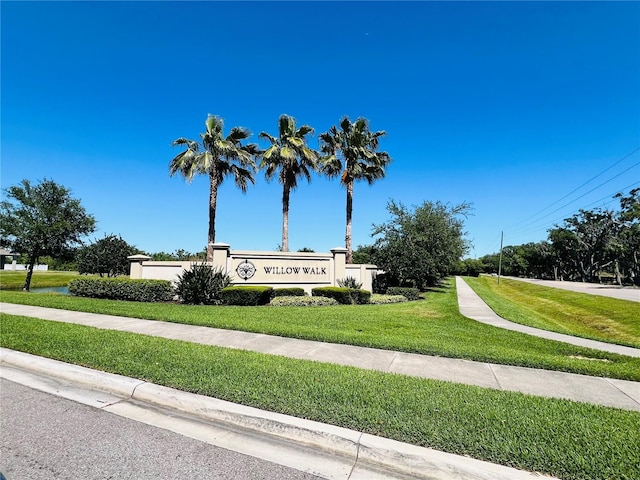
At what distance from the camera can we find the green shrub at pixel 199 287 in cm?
1310

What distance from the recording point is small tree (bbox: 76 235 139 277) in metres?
18.6

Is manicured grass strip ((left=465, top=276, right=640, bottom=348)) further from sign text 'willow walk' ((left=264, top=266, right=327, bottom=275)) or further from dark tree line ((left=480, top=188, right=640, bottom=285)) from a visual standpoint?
dark tree line ((left=480, top=188, right=640, bottom=285))

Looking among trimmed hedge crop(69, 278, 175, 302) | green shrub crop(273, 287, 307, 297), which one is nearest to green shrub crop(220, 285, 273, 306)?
green shrub crop(273, 287, 307, 297)

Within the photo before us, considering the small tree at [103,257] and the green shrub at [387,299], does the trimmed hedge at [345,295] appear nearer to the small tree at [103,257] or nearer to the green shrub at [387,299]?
the green shrub at [387,299]

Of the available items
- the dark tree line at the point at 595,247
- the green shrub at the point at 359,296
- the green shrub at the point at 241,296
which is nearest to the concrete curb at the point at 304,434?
the green shrub at the point at 241,296

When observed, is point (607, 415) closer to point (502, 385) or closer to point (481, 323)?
point (502, 385)

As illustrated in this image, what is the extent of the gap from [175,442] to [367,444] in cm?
177

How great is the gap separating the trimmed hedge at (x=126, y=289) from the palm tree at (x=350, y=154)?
10.6m

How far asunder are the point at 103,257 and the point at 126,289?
622 cm

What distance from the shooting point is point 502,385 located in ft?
15.1

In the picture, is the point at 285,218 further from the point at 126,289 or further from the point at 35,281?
the point at 35,281

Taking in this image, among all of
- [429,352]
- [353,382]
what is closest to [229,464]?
[353,382]

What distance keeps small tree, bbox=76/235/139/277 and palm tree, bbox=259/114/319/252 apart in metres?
8.88

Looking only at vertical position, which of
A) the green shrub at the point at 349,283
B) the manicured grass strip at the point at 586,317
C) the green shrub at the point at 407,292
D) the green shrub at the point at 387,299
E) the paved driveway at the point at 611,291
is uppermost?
the green shrub at the point at 349,283
